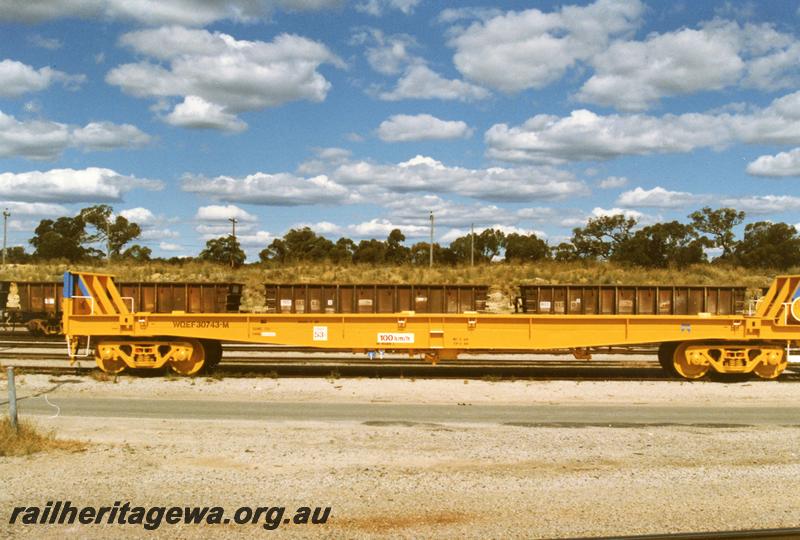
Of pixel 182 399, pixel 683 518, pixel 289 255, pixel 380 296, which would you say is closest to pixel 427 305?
pixel 380 296

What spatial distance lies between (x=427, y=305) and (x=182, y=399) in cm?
771

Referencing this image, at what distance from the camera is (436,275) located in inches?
1559

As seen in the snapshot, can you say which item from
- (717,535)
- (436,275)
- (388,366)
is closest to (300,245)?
(436,275)

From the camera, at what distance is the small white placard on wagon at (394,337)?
16.3 meters

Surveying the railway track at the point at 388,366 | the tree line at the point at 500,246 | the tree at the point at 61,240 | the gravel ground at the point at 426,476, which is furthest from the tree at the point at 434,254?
the gravel ground at the point at 426,476

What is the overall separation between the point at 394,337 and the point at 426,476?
8.24 meters

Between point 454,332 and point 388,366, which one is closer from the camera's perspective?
point 454,332

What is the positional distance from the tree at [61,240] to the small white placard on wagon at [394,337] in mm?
71442

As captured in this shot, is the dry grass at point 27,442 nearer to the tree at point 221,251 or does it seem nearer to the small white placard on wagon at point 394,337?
the small white placard on wagon at point 394,337

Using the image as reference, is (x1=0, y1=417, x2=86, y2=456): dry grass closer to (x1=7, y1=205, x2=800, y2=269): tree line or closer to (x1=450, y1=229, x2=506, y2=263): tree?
(x1=7, y1=205, x2=800, y2=269): tree line

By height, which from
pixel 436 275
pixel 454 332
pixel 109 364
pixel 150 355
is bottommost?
pixel 109 364

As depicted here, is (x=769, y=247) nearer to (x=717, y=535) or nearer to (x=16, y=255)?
(x=717, y=535)

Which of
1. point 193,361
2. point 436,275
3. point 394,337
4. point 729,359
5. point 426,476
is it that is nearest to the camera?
point 426,476

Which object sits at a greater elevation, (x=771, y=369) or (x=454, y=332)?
(x=454, y=332)
